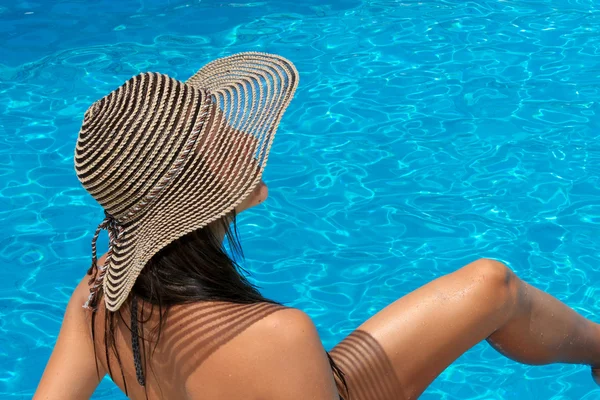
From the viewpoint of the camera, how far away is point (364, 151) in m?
5.23

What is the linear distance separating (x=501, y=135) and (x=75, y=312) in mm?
3581

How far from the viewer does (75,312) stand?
2.28 m

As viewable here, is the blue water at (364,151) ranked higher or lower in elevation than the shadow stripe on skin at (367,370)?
lower

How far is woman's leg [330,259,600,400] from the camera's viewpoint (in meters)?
2.52

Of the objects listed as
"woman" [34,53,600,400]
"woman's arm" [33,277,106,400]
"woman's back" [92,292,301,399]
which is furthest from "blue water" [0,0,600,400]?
"woman's back" [92,292,301,399]

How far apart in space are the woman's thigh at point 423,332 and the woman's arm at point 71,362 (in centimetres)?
71

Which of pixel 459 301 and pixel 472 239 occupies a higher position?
pixel 459 301

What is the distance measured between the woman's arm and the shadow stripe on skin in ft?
2.32

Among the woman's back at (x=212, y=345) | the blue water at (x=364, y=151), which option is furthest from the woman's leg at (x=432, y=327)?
the blue water at (x=364, y=151)

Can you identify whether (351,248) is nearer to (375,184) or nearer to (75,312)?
(375,184)

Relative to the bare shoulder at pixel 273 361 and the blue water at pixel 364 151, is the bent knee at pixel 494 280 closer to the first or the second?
the bare shoulder at pixel 273 361

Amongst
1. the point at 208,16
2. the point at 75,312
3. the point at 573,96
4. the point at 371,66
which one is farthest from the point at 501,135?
the point at 75,312

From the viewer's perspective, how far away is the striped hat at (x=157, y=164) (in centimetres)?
187

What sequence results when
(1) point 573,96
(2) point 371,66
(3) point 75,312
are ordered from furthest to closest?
(2) point 371,66
(1) point 573,96
(3) point 75,312
